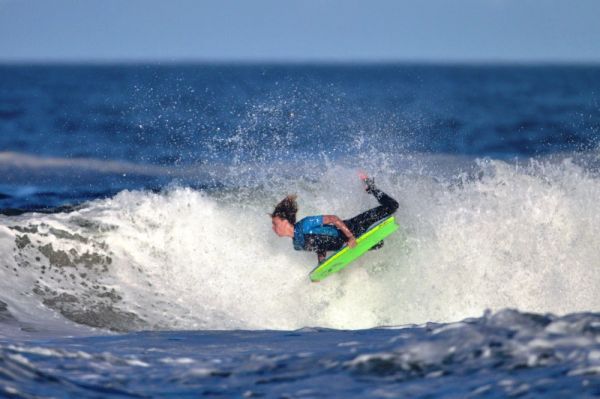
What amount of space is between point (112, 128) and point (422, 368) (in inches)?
1192

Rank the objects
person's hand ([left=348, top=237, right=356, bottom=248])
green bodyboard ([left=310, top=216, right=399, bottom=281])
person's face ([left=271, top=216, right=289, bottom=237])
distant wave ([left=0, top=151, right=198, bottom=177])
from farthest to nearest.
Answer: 1. distant wave ([left=0, top=151, right=198, bottom=177])
2. green bodyboard ([left=310, top=216, right=399, bottom=281])
3. person's hand ([left=348, top=237, right=356, bottom=248])
4. person's face ([left=271, top=216, right=289, bottom=237])

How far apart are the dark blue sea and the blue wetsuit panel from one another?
1.11m

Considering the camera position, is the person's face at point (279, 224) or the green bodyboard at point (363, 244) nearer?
the person's face at point (279, 224)

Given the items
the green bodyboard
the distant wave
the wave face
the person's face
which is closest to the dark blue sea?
the wave face

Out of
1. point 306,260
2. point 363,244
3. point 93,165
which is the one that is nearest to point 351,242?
point 363,244

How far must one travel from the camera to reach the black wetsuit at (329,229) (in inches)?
460

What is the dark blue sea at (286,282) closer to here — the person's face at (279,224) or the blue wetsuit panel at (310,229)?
the blue wetsuit panel at (310,229)

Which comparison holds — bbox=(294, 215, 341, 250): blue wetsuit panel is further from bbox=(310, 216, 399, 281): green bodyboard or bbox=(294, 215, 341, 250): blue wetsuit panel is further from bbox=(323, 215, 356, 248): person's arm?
bbox=(310, 216, 399, 281): green bodyboard

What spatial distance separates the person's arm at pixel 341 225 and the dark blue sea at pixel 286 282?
3.23 feet

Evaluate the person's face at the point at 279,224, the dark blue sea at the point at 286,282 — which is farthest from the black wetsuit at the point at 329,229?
the dark blue sea at the point at 286,282

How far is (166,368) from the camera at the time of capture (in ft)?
26.2

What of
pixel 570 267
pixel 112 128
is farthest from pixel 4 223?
pixel 112 128

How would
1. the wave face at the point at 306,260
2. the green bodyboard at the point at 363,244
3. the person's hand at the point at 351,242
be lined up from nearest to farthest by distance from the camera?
the person's hand at the point at 351,242 < the green bodyboard at the point at 363,244 < the wave face at the point at 306,260

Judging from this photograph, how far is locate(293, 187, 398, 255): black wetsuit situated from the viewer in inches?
460
